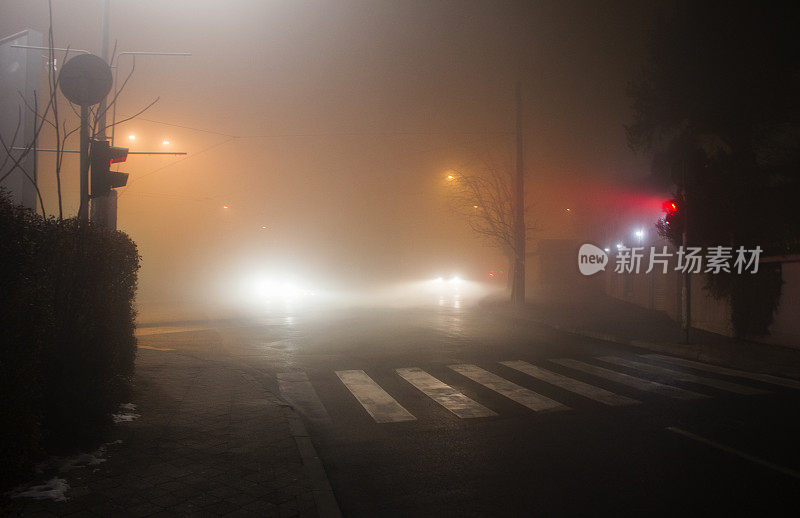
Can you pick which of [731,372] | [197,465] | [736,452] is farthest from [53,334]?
[731,372]

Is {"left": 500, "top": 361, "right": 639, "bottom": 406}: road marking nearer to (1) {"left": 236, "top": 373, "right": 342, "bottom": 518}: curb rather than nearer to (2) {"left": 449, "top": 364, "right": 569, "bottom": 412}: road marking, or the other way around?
(2) {"left": 449, "top": 364, "right": 569, "bottom": 412}: road marking

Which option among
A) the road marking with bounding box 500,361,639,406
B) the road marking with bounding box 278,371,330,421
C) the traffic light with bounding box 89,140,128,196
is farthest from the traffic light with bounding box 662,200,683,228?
the traffic light with bounding box 89,140,128,196

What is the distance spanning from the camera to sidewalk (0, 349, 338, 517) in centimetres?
431

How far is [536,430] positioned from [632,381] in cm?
357

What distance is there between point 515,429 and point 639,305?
71.6ft

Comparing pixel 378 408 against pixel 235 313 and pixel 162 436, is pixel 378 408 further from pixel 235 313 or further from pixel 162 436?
pixel 235 313

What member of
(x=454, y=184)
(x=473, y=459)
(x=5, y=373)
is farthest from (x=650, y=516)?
(x=454, y=184)

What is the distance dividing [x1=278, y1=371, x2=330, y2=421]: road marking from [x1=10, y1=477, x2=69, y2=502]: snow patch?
3.34 metres

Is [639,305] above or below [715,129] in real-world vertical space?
below

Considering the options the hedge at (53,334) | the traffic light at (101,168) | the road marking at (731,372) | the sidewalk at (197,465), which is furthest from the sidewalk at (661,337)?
the traffic light at (101,168)

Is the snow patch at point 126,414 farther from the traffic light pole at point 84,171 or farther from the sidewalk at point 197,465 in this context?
the traffic light pole at point 84,171

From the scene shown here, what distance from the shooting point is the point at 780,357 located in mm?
11688

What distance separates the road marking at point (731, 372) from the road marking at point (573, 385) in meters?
3.06

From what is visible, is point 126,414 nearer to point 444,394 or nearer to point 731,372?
point 444,394
